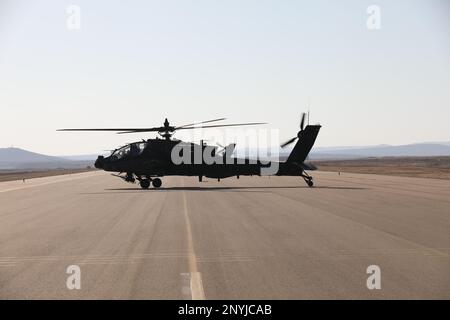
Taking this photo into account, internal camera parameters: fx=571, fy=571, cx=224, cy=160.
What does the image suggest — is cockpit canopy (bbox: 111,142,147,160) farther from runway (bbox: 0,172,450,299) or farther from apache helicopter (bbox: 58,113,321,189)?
runway (bbox: 0,172,450,299)

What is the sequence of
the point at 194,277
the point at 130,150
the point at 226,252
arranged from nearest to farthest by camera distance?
the point at 194,277 < the point at 226,252 < the point at 130,150

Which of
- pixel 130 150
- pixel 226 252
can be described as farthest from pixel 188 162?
pixel 226 252

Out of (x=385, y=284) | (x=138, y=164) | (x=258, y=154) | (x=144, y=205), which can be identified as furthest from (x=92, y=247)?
(x=258, y=154)

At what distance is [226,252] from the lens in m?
11.8

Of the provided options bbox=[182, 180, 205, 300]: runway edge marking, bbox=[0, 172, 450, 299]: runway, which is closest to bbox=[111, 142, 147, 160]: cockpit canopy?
bbox=[0, 172, 450, 299]: runway

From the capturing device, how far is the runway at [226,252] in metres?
8.44

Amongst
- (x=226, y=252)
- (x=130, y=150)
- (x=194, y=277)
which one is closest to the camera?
(x=194, y=277)

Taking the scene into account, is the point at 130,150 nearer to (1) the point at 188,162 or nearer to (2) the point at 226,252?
(1) the point at 188,162

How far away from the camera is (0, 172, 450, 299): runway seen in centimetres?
844

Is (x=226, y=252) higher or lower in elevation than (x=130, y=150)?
lower

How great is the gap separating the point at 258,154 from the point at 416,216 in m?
22.9
